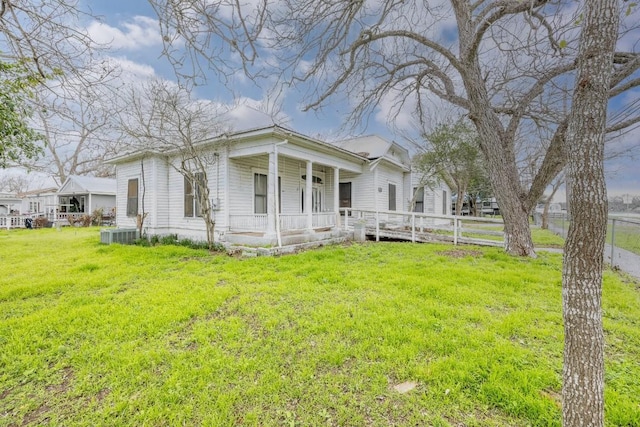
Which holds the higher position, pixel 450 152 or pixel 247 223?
pixel 450 152

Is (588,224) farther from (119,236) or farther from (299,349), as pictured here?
(119,236)

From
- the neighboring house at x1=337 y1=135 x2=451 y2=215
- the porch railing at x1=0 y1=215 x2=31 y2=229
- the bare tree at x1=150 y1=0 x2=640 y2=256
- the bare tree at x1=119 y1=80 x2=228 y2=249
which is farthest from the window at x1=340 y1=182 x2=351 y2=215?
the porch railing at x1=0 y1=215 x2=31 y2=229

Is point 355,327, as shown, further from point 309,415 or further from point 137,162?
point 137,162

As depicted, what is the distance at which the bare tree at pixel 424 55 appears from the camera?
291 centimetres

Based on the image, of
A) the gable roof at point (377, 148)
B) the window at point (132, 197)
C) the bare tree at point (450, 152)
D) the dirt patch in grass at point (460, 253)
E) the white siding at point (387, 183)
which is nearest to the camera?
the dirt patch in grass at point (460, 253)

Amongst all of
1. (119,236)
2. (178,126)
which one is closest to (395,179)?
(178,126)

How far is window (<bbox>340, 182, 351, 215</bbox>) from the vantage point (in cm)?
1354

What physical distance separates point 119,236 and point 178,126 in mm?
5369

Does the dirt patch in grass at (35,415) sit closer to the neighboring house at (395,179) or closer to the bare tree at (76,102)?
the bare tree at (76,102)

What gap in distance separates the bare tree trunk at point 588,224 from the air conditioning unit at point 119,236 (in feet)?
40.1


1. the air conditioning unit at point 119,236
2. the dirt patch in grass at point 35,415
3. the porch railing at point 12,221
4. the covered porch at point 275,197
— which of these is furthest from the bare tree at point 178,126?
the porch railing at point 12,221

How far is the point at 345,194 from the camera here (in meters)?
13.6

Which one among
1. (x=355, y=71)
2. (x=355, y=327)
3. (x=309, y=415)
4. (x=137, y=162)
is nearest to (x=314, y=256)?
(x=355, y=327)

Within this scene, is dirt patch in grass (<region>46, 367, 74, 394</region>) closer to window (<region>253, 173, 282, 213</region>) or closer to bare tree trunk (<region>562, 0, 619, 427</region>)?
bare tree trunk (<region>562, 0, 619, 427</region>)
